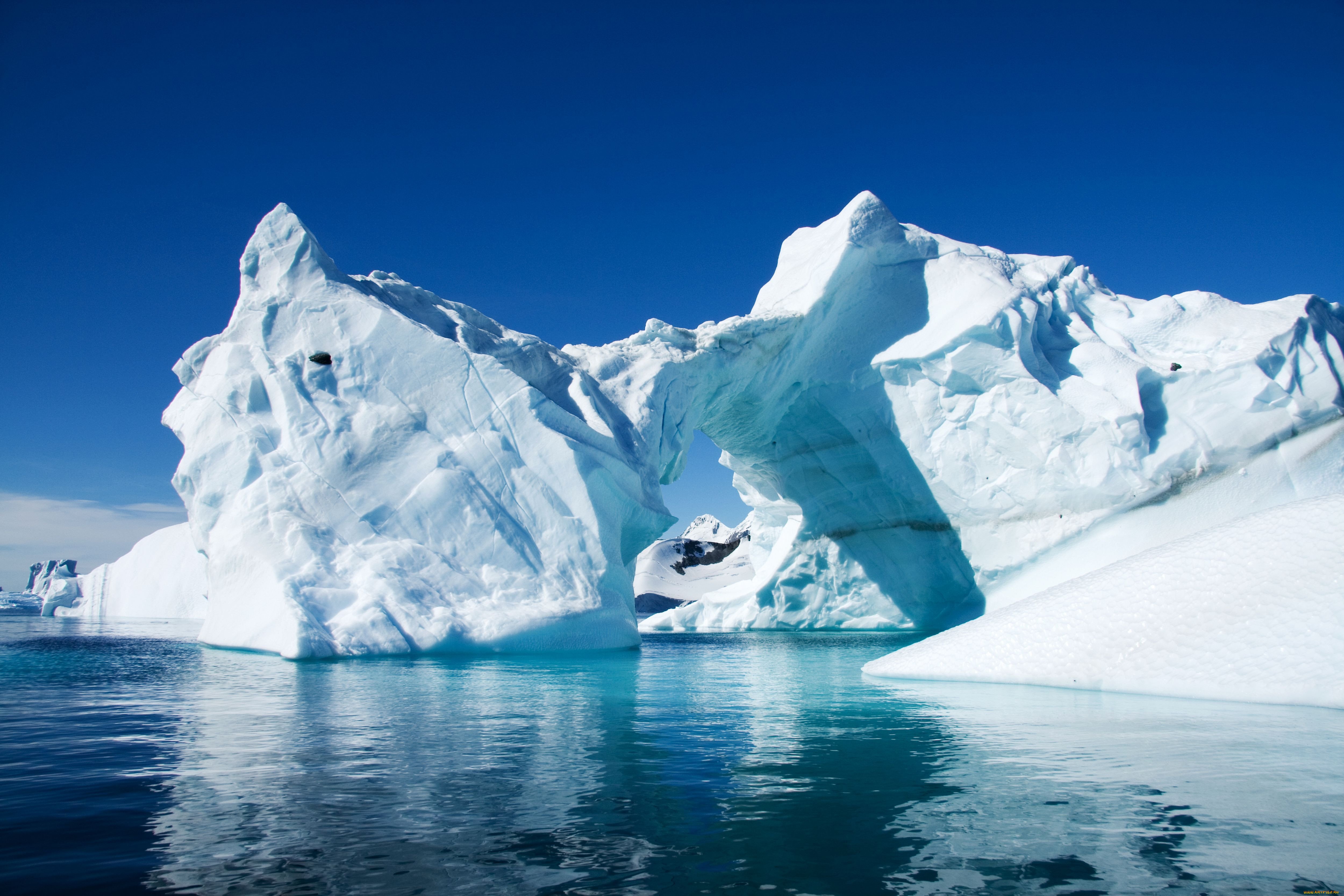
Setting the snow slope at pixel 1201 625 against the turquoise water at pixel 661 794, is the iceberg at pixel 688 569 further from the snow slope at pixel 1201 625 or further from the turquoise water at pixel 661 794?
the turquoise water at pixel 661 794

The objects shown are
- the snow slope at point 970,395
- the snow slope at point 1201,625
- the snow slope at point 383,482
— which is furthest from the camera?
the snow slope at point 970,395

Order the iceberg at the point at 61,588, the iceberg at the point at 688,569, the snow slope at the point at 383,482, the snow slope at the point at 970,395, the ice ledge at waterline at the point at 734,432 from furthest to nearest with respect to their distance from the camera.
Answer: the iceberg at the point at 688,569 → the iceberg at the point at 61,588 → the snow slope at the point at 970,395 → the ice ledge at waterline at the point at 734,432 → the snow slope at the point at 383,482

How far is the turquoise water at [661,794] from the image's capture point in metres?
2.14

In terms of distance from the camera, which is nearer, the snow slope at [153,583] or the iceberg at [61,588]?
the snow slope at [153,583]

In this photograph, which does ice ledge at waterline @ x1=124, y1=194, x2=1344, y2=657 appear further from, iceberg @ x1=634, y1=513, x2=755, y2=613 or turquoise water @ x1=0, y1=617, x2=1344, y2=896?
iceberg @ x1=634, y1=513, x2=755, y2=613

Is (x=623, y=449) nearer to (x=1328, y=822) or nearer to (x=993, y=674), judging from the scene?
(x=993, y=674)

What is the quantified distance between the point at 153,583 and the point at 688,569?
20309 millimetres

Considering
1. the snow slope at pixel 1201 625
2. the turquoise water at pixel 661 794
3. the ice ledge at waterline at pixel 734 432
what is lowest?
the turquoise water at pixel 661 794

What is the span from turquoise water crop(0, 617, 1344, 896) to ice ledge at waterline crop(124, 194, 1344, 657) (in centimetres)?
425

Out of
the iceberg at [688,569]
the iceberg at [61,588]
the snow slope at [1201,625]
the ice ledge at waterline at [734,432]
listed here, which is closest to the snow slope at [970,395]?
the ice ledge at waterline at [734,432]

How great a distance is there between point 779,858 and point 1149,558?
18.5 feet

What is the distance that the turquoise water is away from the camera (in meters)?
2.14

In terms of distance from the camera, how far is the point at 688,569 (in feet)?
120

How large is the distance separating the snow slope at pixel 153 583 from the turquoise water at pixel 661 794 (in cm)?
2158
